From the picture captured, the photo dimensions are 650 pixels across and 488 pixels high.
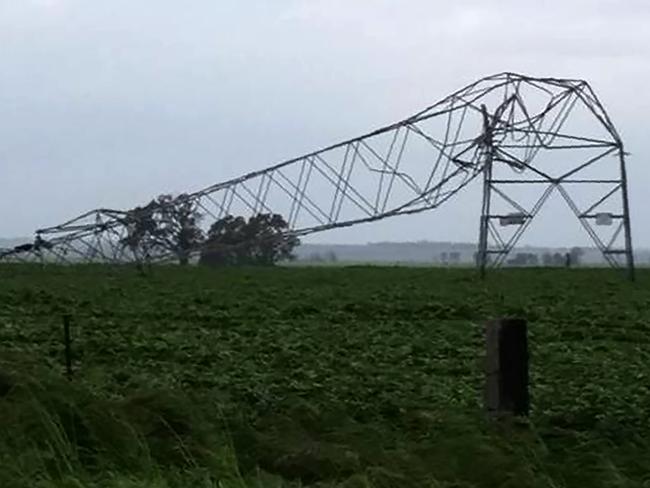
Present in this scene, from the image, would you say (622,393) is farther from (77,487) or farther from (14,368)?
(77,487)

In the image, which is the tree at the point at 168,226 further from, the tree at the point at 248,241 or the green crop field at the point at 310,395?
the green crop field at the point at 310,395

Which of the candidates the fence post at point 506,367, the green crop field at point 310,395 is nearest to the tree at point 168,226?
the green crop field at point 310,395

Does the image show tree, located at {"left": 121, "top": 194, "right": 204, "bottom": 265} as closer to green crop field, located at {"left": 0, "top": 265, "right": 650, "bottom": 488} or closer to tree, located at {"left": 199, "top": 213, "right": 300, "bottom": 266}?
tree, located at {"left": 199, "top": 213, "right": 300, "bottom": 266}

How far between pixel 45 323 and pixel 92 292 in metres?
10.6

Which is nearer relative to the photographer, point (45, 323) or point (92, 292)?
point (45, 323)

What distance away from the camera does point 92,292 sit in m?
30.1

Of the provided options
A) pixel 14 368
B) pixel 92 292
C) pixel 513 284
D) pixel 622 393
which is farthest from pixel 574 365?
pixel 513 284

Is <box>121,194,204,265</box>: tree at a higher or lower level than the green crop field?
higher

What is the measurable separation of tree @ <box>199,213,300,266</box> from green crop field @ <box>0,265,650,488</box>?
19.6m

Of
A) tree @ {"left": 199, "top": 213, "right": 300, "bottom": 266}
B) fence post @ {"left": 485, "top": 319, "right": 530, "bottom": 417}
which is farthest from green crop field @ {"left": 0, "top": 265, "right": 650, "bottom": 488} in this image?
tree @ {"left": 199, "top": 213, "right": 300, "bottom": 266}

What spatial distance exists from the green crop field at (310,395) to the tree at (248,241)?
1960 centimetres

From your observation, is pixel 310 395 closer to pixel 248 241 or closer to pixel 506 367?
pixel 506 367

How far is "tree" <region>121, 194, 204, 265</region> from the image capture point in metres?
47.8

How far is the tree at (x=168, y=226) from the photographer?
47844 mm
